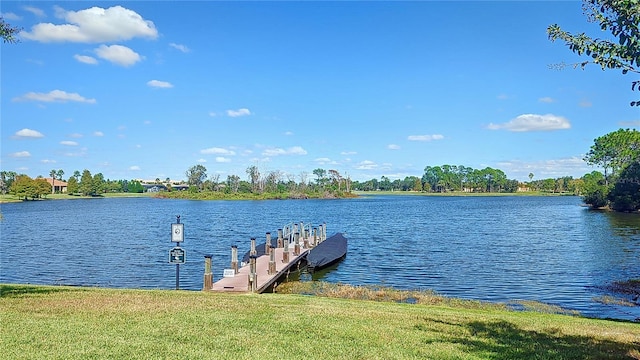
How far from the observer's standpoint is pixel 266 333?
8.62 metres

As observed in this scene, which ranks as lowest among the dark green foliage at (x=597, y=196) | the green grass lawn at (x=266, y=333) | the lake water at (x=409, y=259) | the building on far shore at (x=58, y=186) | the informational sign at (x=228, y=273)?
the lake water at (x=409, y=259)

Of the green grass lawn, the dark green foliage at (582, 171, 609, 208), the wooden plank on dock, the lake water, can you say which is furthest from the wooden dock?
the dark green foliage at (582, 171, 609, 208)

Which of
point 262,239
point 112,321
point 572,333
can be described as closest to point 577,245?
point 262,239

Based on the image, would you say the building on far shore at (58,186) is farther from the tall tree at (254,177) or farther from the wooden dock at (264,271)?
the wooden dock at (264,271)

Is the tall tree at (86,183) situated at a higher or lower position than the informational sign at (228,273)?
higher

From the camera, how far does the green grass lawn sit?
7.36 metres

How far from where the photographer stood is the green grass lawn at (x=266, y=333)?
7.36 m

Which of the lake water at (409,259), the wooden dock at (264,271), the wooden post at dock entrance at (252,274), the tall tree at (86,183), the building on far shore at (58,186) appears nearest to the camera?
the wooden post at dock entrance at (252,274)

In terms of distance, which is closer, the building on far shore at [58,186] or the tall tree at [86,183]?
the tall tree at [86,183]

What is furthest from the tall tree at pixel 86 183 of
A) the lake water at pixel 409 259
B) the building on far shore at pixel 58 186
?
the lake water at pixel 409 259

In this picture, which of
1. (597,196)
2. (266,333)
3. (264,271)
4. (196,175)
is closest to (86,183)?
(196,175)

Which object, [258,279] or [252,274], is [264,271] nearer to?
[258,279]

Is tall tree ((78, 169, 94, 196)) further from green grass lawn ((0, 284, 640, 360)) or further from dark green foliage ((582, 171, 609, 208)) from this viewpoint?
green grass lawn ((0, 284, 640, 360))

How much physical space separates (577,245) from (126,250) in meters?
33.0
